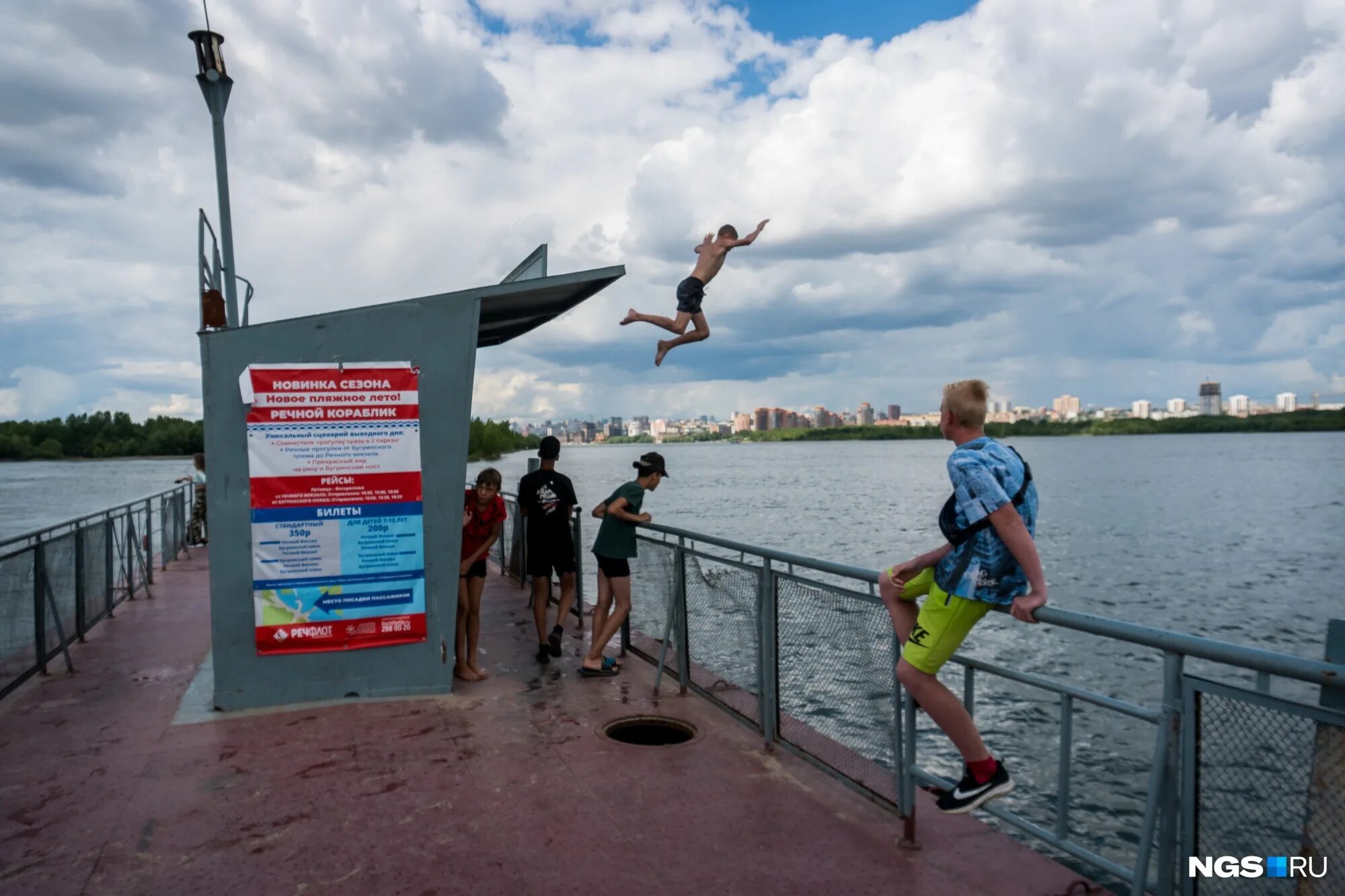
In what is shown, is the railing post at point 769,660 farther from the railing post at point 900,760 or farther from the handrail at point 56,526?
the handrail at point 56,526

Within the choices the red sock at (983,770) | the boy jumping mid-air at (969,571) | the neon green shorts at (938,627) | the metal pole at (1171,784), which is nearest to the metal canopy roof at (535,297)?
the boy jumping mid-air at (969,571)

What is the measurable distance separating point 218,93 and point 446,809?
716 centimetres

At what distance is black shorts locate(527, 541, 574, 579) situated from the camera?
8.04 meters

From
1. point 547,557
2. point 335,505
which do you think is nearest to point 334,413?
point 335,505

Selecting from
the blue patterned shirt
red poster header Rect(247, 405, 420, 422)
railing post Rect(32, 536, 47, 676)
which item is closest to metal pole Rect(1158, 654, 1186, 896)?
the blue patterned shirt

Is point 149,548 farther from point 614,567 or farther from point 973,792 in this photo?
point 973,792

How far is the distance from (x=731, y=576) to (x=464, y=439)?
7.28 feet

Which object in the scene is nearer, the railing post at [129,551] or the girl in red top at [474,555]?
the girl in red top at [474,555]

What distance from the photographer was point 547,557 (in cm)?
805

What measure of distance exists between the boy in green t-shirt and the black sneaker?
3501 millimetres

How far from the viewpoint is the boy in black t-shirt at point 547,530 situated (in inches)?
310

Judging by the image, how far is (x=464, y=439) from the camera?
686 cm

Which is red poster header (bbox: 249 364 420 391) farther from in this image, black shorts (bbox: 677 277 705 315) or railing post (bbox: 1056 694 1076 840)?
railing post (bbox: 1056 694 1076 840)

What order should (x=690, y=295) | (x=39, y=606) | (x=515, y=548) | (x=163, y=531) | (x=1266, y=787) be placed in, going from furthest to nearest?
(x=163, y=531) < (x=515, y=548) < (x=39, y=606) < (x=690, y=295) < (x=1266, y=787)
